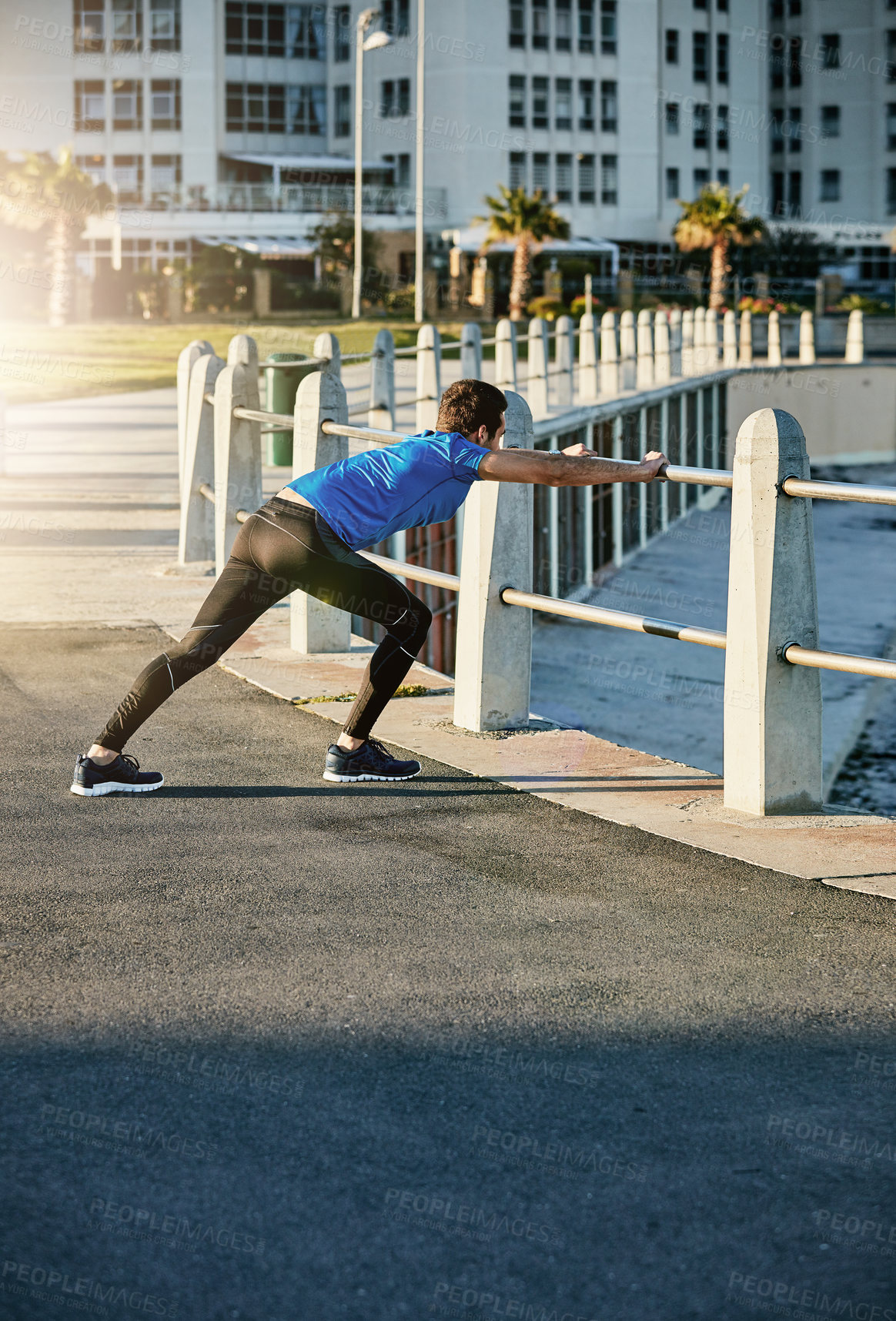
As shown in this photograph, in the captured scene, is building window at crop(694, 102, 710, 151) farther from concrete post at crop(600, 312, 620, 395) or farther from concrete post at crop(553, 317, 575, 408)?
concrete post at crop(553, 317, 575, 408)

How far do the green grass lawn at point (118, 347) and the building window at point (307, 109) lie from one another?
26146mm

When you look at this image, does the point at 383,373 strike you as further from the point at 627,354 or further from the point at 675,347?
the point at 675,347

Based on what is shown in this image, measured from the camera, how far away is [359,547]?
5.04m

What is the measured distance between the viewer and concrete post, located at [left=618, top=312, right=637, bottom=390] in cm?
2795

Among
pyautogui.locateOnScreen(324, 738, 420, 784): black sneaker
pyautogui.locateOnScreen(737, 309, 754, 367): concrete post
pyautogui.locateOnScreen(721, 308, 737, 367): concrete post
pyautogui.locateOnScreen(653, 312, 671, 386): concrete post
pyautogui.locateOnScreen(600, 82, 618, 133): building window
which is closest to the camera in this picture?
pyautogui.locateOnScreen(324, 738, 420, 784): black sneaker

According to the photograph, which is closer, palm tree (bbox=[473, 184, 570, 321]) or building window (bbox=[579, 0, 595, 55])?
palm tree (bbox=[473, 184, 570, 321])

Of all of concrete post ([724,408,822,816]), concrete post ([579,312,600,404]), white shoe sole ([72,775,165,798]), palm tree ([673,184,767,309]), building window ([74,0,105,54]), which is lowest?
white shoe sole ([72,775,165,798])

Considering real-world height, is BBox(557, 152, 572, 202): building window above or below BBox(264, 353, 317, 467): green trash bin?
above

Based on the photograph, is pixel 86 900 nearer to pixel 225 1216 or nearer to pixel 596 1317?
pixel 225 1216

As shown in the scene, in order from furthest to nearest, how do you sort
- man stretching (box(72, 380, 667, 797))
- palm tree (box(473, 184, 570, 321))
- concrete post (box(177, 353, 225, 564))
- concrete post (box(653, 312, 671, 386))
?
palm tree (box(473, 184, 570, 321)) < concrete post (box(653, 312, 671, 386)) < concrete post (box(177, 353, 225, 564)) < man stretching (box(72, 380, 667, 797))

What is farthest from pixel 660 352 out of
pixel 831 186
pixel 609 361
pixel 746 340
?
pixel 831 186

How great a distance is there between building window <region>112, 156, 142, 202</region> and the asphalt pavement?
232 ft

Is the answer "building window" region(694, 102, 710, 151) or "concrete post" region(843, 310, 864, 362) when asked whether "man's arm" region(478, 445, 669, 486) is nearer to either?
"concrete post" region(843, 310, 864, 362)

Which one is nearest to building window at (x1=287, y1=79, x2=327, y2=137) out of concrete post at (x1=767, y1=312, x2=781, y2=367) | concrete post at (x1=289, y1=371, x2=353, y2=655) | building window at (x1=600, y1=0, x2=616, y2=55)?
building window at (x1=600, y1=0, x2=616, y2=55)
